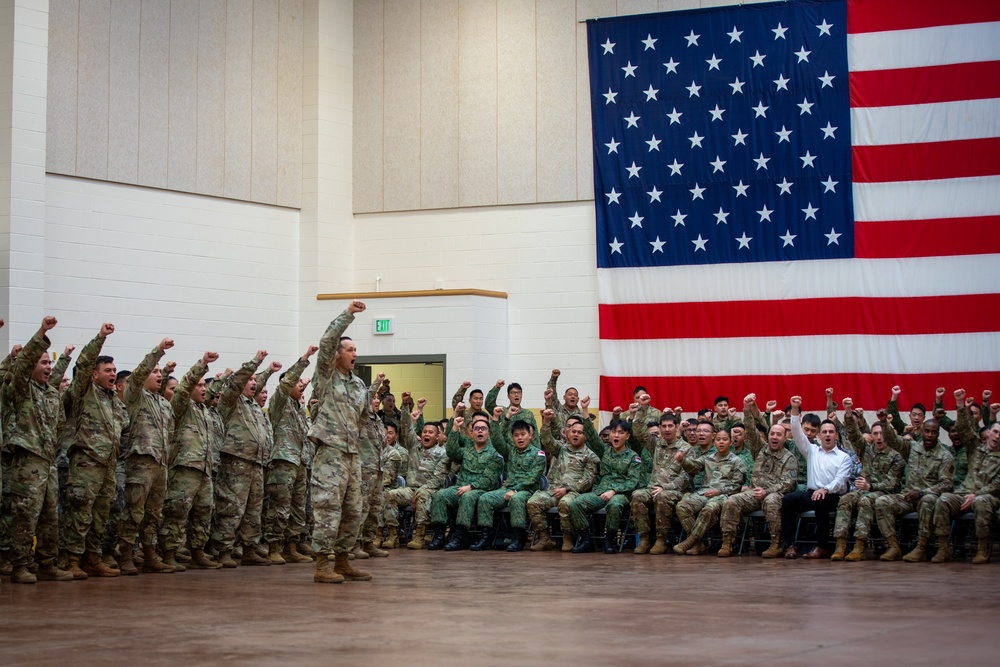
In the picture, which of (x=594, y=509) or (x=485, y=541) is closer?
(x=594, y=509)

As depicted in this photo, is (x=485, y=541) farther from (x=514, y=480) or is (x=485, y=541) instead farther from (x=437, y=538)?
(x=514, y=480)

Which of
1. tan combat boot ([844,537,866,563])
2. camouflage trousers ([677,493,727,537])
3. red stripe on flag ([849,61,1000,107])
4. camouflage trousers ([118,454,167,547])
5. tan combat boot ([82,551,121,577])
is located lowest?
tan combat boot ([844,537,866,563])

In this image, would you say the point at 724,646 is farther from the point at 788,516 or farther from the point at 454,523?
the point at 454,523

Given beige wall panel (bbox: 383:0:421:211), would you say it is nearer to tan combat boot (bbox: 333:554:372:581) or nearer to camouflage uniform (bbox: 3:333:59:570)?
camouflage uniform (bbox: 3:333:59:570)

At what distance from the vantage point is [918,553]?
9.83 meters

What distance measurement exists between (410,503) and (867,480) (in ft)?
13.3

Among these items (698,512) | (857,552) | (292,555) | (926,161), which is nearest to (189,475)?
(292,555)

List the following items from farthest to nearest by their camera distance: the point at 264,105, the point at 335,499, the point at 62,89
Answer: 1. the point at 264,105
2. the point at 62,89
3. the point at 335,499

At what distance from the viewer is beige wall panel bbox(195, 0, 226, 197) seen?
49.3 feet

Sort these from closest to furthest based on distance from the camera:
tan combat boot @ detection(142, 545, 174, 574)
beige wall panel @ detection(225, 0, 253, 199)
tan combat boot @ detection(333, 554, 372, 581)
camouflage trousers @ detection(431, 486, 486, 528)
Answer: tan combat boot @ detection(333, 554, 372, 581) → tan combat boot @ detection(142, 545, 174, 574) → camouflage trousers @ detection(431, 486, 486, 528) → beige wall panel @ detection(225, 0, 253, 199)

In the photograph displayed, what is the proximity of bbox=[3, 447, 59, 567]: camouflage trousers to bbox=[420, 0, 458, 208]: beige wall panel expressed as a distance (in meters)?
8.41

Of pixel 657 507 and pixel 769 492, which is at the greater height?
pixel 769 492

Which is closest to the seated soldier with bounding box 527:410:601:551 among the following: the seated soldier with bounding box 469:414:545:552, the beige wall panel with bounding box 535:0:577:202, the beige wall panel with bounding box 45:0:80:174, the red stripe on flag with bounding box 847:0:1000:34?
the seated soldier with bounding box 469:414:545:552

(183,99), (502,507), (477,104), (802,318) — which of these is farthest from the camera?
(477,104)
